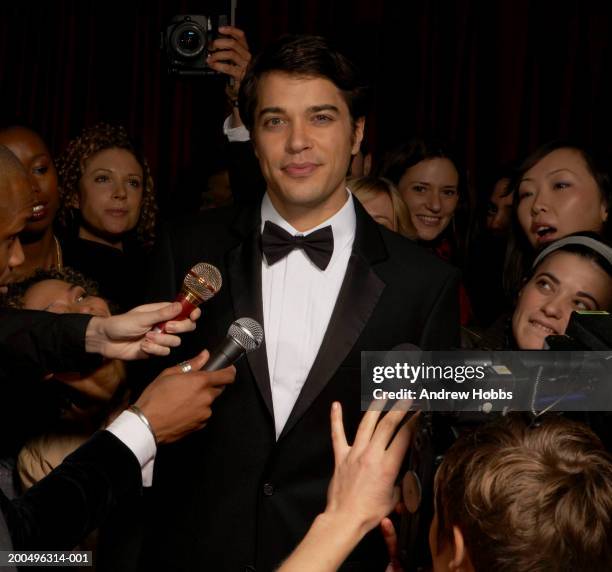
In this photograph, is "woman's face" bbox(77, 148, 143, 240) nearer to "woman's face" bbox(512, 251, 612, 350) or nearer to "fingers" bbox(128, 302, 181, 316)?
"fingers" bbox(128, 302, 181, 316)

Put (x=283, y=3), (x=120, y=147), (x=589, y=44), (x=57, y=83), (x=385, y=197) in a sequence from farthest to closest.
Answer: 1. (x=57, y=83)
2. (x=283, y=3)
3. (x=589, y=44)
4. (x=120, y=147)
5. (x=385, y=197)

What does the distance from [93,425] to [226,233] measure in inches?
22.6

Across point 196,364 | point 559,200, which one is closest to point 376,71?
point 559,200

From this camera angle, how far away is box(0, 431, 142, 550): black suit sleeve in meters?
1.33

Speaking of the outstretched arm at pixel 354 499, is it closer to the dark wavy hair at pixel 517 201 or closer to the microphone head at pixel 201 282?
the microphone head at pixel 201 282

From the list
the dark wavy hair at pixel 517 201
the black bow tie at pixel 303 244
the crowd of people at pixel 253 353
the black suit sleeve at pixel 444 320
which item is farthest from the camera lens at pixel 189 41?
the black suit sleeve at pixel 444 320

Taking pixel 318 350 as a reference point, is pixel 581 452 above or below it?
below

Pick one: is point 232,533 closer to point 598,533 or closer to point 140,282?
point 598,533

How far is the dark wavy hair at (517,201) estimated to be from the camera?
7.81 feet

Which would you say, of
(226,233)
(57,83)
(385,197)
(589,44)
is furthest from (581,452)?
(57,83)

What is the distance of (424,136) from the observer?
317 cm

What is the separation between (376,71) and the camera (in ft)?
13.6

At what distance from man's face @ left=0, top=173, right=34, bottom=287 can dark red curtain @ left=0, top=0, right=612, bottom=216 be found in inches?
70.3

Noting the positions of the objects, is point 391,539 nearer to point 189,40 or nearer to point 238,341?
point 238,341
